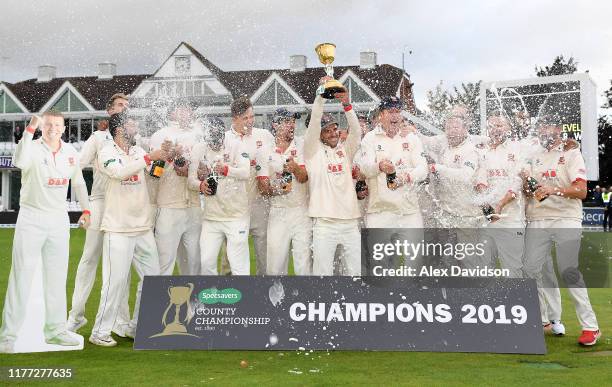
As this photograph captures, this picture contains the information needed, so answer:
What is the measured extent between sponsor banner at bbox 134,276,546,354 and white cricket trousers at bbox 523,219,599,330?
0.94 meters

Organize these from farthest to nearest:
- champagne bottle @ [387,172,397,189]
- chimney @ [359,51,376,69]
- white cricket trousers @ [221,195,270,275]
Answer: chimney @ [359,51,376,69]
white cricket trousers @ [221,195,270,275]
champagne bottle @ [387,172,397,189]

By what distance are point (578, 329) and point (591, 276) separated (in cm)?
622

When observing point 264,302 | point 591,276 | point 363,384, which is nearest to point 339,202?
point 264,302

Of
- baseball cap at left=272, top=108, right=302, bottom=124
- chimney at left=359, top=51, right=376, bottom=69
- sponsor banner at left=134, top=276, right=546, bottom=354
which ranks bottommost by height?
sponsor banner at left=134, top=276, right=546, bottom=354

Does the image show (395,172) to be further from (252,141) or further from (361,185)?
(252,141)

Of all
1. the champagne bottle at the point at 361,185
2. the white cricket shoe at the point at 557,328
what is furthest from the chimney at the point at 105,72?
the white cricket shoe at the point at 557,328

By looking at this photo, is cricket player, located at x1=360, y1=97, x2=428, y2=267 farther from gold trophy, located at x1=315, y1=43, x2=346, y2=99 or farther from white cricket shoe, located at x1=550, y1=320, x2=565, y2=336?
white cricket shoe, located at x1=550, y1=320, x2=565, y2=336

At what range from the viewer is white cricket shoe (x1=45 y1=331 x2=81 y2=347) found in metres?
6.14

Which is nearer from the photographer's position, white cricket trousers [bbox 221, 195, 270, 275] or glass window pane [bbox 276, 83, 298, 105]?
white cricket trousers [bbox 221, 195, 270, 275]

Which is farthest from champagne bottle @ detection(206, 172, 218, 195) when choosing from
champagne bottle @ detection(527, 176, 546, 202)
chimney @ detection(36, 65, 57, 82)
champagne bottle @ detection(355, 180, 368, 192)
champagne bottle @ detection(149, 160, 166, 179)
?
chimney @ detection(36, 65, 57, 82)

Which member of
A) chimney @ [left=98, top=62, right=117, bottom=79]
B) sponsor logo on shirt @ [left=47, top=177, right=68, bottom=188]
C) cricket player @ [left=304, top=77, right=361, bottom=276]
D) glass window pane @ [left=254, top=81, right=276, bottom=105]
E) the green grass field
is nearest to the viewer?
the green grass field

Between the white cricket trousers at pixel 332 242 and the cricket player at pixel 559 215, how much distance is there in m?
1.94

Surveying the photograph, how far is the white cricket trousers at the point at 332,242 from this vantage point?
6574 mm

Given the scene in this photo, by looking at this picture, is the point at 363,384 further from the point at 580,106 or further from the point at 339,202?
the point at 580,106
